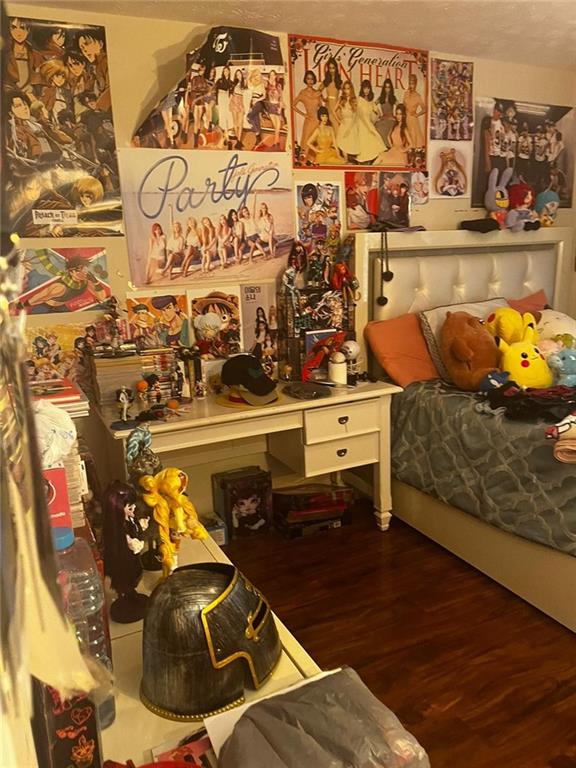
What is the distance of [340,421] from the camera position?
2.37 metres

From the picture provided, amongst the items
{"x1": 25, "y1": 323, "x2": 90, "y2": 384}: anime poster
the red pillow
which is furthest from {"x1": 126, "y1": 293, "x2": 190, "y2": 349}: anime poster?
the red pillow

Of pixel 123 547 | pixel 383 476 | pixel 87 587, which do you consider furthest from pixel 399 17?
pixel 87 587

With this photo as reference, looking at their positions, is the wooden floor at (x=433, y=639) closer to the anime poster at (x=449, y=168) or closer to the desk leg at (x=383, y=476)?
the desk leg at (x=383, y=476)

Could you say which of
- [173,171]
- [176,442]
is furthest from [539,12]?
[176,442]

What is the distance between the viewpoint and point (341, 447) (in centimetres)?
242

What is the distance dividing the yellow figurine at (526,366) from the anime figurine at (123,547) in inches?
67.2

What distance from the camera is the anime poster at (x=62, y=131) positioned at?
206 cm

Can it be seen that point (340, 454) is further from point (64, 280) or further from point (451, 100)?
point (451, 100)

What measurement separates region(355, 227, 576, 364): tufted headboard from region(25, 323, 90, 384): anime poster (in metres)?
1.20

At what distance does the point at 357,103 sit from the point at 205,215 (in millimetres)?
879

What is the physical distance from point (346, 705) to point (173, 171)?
203cm

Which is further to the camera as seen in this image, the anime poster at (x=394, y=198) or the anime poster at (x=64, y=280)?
the anime poster at (x=394, y=198)

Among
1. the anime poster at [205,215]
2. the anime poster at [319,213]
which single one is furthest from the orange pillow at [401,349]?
the anime poster at [205,215]

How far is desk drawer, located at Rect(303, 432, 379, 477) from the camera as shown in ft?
7.76
